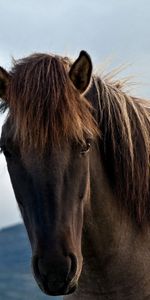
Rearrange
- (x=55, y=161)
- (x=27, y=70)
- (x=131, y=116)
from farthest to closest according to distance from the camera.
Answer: (x=131, y=116), (x=27, y=70), (x=55, y=161)

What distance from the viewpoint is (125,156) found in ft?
20.1

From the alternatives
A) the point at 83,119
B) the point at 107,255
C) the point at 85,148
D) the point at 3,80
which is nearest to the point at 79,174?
the point at 85,148

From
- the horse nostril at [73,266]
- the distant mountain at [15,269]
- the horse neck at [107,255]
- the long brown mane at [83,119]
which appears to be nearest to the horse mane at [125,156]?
the long brown mane at [83,119]

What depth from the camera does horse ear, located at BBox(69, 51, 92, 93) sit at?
226 inches

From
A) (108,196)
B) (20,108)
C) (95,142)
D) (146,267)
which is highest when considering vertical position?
(20,108)

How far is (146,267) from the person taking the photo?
19.9 feet

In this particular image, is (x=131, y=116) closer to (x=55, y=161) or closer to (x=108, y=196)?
(x=108, y=196)

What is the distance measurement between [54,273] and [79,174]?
78 centimetres

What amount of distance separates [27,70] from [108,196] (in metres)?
1.09

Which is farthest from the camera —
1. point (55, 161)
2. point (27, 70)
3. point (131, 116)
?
point (131, 116)

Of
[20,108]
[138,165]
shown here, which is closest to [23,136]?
[20,108]

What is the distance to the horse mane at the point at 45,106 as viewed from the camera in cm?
551

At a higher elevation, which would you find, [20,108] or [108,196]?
[20,108]

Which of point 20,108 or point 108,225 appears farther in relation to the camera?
point 108,225
